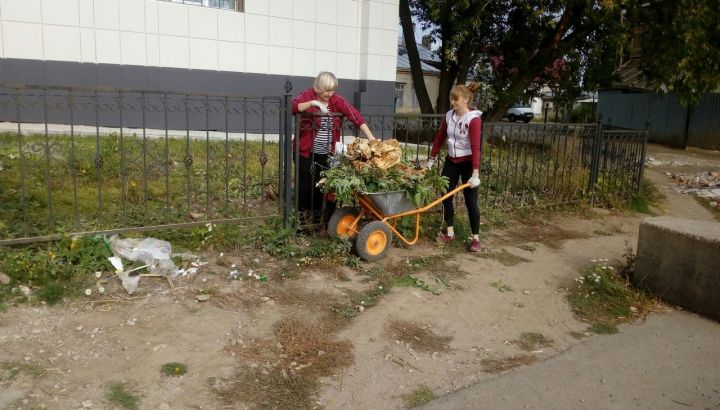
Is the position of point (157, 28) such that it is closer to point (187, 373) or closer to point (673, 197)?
point (187, 373)

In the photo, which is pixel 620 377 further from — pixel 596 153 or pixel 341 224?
pixel 596 153

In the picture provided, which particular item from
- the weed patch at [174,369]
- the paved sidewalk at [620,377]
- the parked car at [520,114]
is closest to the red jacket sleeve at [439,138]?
the paved sidewalk at [620,377]

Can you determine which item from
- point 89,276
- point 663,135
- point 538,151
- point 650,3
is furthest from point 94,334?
point 663,135

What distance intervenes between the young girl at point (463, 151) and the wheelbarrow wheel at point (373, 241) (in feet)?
3.14

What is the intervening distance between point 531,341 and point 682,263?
159 cm

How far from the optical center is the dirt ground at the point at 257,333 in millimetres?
3234

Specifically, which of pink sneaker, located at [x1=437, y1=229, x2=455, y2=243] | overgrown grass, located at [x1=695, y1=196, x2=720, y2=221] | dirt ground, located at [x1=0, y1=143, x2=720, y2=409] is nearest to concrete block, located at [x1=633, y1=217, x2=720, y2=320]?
dirt ground, located at [x1=0, y1=143, x2=720, y2=409]

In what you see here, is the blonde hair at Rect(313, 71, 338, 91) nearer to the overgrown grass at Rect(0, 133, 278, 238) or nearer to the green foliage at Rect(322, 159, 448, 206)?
the green foliage at Rect(322, 159, 448, 206)

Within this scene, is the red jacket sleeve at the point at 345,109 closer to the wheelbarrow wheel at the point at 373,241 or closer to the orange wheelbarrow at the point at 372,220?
the orange wheelbarrow at the point at 372,220

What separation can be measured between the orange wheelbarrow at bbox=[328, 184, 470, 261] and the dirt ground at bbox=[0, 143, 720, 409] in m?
0.23

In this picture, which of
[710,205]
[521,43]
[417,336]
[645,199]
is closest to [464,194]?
[417,336]

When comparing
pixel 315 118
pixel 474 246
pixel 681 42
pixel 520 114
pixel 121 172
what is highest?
pixel 681 42

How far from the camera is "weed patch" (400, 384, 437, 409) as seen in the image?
10.8 feet

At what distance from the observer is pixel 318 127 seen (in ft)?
18.2
